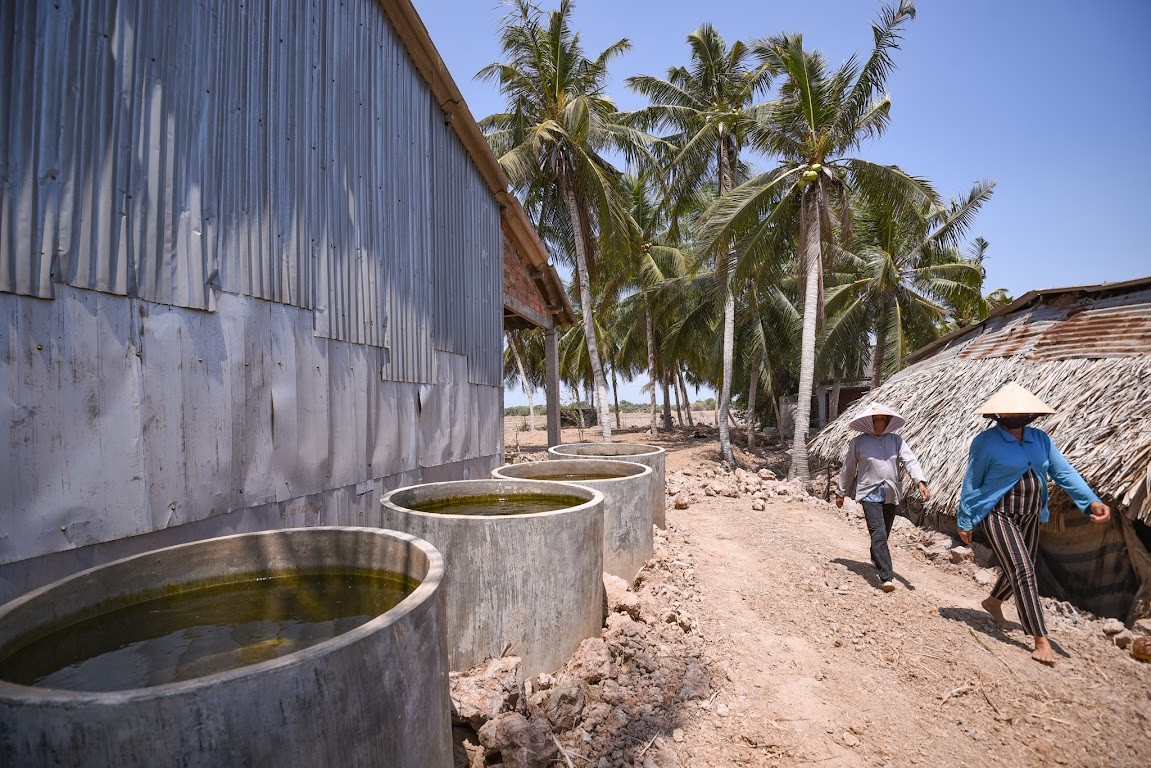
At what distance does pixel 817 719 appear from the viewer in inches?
137

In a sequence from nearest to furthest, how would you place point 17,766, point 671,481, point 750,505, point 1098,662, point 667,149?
point 17,766
point 1098,662
point 750,505
point 671,481
point 667,149

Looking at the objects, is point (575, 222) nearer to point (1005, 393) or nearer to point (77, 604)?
point (1005, 393)

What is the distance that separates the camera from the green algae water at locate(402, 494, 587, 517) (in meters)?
4.80

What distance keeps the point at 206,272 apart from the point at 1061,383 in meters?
9.99

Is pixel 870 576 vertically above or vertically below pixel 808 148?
below

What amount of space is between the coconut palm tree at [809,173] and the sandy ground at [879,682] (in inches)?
361

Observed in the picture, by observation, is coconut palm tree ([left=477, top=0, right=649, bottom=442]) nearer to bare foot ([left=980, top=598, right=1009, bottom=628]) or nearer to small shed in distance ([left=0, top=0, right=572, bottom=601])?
small shed in distance ([left=0, top=0, right=572, bottom=601])

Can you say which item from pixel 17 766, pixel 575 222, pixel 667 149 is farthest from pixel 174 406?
pixel 667 149

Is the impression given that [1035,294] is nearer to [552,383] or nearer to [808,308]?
[808,308]

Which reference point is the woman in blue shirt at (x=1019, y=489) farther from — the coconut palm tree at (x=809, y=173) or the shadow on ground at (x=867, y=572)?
the coconut palm tree at (x=809, y=173)

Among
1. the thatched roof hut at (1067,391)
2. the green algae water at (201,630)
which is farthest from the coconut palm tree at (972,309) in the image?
the green algae water at (201,630)

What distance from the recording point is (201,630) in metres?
2.34

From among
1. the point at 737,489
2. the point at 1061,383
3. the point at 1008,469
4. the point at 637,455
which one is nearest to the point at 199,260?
the point at 637,455

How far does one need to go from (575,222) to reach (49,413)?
13335 millimetres
